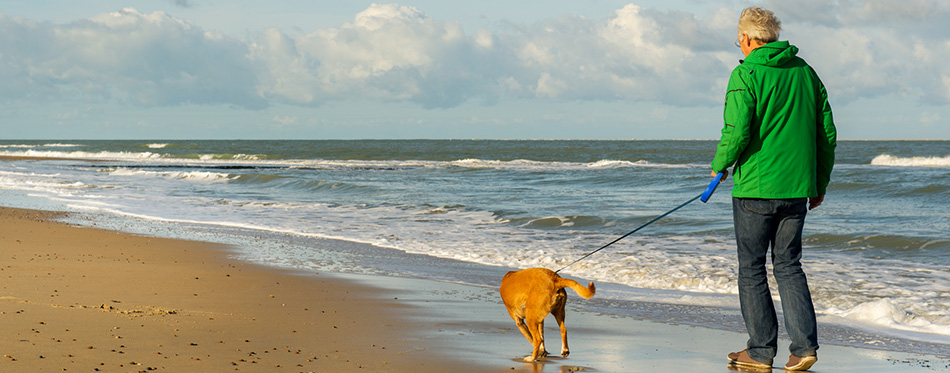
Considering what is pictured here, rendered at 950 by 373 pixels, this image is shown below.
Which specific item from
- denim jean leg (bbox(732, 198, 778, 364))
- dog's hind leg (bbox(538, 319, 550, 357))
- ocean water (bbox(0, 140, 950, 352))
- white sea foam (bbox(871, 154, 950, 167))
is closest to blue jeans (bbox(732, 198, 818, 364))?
denim jean leg (bbox(732, 198, 778, 364))

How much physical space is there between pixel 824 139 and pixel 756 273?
0.70 m

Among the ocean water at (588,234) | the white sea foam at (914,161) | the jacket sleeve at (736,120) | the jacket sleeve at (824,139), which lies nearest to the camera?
the jacket sleeve at (736,120)

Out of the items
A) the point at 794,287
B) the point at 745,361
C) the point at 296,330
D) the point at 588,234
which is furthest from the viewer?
the point at 588,234

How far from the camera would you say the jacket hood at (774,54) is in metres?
3.30

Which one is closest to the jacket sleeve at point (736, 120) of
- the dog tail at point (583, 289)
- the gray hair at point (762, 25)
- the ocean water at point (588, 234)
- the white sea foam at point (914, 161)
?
the gray hair at point (762, 25)

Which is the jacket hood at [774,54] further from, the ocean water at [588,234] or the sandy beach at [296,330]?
the ocean water at [588,234]

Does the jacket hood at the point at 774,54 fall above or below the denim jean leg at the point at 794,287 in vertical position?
above

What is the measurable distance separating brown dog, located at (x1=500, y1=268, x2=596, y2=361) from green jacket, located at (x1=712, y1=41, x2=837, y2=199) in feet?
3.25

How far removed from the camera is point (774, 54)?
3.32 metres

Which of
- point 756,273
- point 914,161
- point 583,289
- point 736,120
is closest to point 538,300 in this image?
point 583,289

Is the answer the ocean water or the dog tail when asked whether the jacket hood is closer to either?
the dog tail

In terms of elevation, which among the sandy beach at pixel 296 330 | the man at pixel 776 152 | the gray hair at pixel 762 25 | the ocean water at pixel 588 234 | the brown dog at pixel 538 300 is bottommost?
the ocean water at pixel 588 234

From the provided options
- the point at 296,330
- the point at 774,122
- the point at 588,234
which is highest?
the point at 774,122

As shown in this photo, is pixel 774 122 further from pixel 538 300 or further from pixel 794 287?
pixel 538 300
